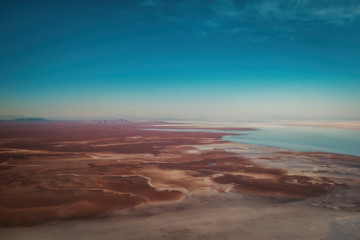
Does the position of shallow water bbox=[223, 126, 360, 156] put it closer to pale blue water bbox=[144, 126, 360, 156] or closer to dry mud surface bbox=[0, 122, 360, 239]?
pale blue water bbox=[144, 126, 360, 156]

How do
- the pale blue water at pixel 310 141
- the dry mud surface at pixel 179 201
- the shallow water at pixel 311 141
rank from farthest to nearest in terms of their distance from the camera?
the pale blue water at pixel 310 141 < the shallow water at pixel 311 141 < the dry mud surface at pixel 179 201

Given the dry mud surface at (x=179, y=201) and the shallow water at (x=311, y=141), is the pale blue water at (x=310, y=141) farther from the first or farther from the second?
the dry mud surface at (x=179, y=201)

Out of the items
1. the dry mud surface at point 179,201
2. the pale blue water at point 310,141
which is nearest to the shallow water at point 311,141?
the pale blue water at point 310,141

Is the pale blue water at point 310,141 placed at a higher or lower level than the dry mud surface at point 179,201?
higher

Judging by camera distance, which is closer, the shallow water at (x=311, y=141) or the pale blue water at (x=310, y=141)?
the shallow water at (x=311, y=141)

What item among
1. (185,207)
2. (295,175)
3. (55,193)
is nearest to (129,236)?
(185,207)

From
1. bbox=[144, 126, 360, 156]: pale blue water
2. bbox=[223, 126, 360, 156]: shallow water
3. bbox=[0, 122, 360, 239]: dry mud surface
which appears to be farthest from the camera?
bbox=[144, 126, 360, 156]: pale blue water

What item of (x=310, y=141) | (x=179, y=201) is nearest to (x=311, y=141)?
(x=310, y=141)

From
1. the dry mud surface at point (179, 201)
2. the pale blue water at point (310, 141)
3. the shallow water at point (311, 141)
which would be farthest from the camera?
the pale blue water at point (310, 141)

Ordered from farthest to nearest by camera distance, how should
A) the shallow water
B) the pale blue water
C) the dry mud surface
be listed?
1. the pale blue water
2. the shallow water
3. the dry mud surface

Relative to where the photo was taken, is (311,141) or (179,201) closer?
(179,201)

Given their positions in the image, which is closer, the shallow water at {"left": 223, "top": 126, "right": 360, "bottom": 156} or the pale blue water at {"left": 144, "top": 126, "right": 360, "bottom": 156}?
the shallow water at {"left": 223, "top": 126, "right": 360, "bottom": 156}

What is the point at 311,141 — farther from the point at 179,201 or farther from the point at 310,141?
the point at 179,201

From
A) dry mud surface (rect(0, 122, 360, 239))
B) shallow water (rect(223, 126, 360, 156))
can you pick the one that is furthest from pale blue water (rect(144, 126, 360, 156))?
dry mud surface (rect(0, 122, 360, 239))
